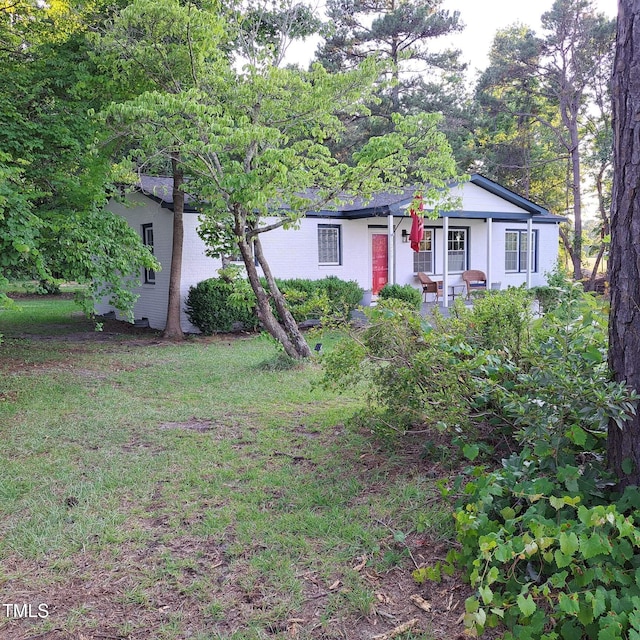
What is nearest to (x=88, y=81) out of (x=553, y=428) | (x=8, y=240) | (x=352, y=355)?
(x=8, y=240)

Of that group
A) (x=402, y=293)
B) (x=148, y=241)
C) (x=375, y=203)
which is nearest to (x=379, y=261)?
(x=375, y=203)

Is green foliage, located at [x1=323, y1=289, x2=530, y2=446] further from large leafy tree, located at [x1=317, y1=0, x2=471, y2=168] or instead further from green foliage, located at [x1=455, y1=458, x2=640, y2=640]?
large leafy tree, located at [x1=317, y1=0, x2=471, y2=168]

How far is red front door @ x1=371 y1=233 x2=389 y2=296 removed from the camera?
1708 cm

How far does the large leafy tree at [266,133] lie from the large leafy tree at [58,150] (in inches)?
34.2

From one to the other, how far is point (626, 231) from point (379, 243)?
14.9 metres

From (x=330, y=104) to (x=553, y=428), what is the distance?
6.96 m

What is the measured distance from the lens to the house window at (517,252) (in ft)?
64.1

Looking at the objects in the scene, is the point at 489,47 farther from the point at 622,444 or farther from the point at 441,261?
the point at 622,444

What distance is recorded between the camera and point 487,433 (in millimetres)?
3646

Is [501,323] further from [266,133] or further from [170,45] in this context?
[170,45]

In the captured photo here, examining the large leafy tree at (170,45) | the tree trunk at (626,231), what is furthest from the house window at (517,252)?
the tree trunk at (626,231)

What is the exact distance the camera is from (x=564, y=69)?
23609 mm

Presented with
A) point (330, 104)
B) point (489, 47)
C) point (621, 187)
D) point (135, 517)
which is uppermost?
point (489, 47)

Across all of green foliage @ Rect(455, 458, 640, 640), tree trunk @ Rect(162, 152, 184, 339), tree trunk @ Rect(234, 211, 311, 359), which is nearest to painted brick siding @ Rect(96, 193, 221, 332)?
tree trunk @ Rect(162, 152, 184, 339)
